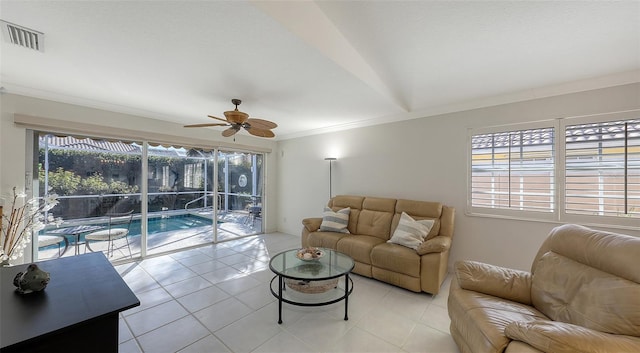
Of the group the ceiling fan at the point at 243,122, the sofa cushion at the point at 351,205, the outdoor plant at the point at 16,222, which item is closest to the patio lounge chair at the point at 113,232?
the outdoor plant at the point at 16,222

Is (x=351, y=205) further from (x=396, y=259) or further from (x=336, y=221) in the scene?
(x=396, y=259)

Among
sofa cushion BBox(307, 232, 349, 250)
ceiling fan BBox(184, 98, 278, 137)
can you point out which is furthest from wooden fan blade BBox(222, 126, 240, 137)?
sofa cushion BBox(307, 232, 349, 250)

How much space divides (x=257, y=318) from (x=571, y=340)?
2.21 meters

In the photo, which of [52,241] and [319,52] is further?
[52,241]

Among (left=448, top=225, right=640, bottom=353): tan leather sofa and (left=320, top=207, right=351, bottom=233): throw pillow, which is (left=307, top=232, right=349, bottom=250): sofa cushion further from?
(left=448, top=225, right=640, bottom=353): tan leather sofa

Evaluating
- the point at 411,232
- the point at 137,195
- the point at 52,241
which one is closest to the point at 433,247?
the point at 411,232

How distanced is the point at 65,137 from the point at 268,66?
3.25m

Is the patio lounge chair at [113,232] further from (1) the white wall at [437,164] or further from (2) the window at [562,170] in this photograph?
(2) the window at [562,170]

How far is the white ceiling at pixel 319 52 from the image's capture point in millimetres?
1528

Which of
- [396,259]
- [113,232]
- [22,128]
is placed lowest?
[396,259]

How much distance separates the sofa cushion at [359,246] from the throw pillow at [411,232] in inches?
12.8

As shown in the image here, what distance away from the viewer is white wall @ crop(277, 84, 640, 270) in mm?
2723

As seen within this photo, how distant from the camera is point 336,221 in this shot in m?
3.78

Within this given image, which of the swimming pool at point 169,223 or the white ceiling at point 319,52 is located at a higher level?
the white ceiling at point 319,52
